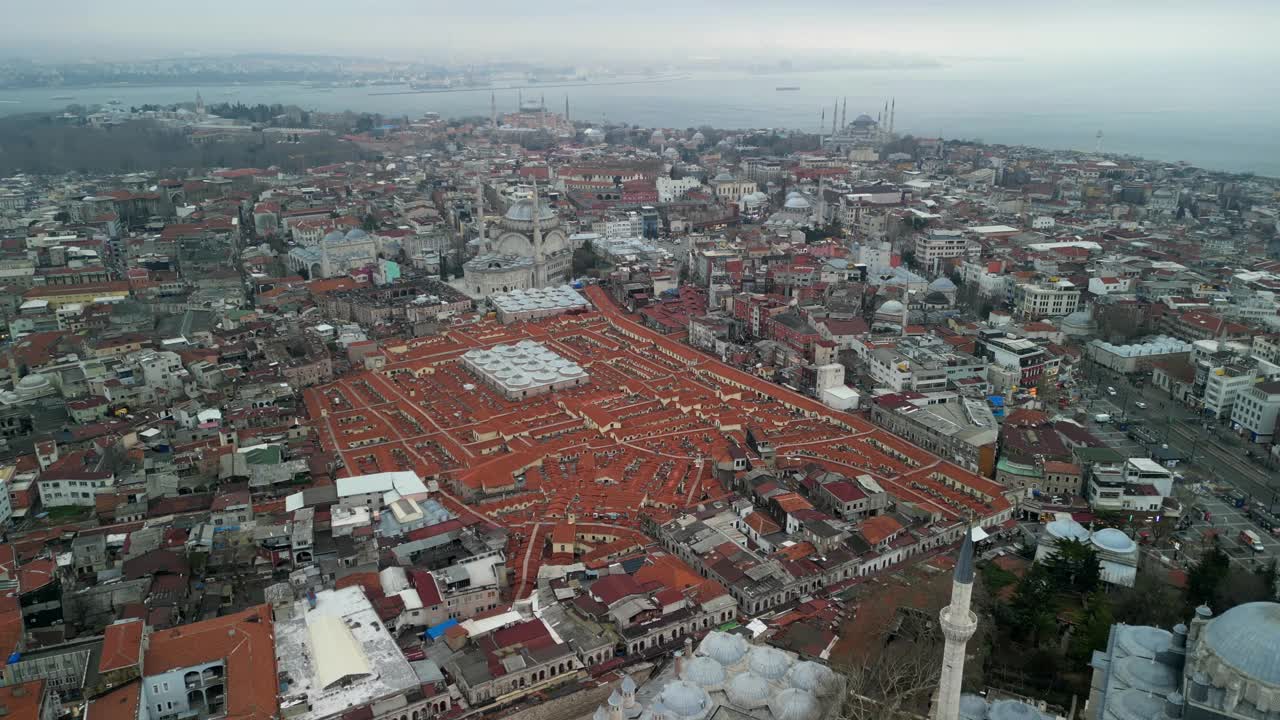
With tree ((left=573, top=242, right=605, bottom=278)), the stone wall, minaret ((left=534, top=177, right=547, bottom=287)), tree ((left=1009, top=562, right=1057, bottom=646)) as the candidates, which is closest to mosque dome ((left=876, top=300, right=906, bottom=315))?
tree ((left=573, top=242, right=605, bottom=278))

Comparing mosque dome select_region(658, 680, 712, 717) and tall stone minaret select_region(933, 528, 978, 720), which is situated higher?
tall stone minaret select_region(933, 528, 978, 720)

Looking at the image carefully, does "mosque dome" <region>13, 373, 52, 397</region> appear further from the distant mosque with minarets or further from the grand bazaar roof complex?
the distant mosque with minarets

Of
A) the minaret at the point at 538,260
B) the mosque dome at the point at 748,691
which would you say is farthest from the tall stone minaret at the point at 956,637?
the minaret at the point at 538,260

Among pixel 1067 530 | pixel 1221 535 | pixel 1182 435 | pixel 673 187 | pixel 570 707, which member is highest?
pixel 673 187

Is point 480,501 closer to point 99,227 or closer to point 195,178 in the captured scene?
point 99,227

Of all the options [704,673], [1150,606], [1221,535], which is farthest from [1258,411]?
[704,673]

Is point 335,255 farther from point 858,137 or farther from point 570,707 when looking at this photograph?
point 858,137
